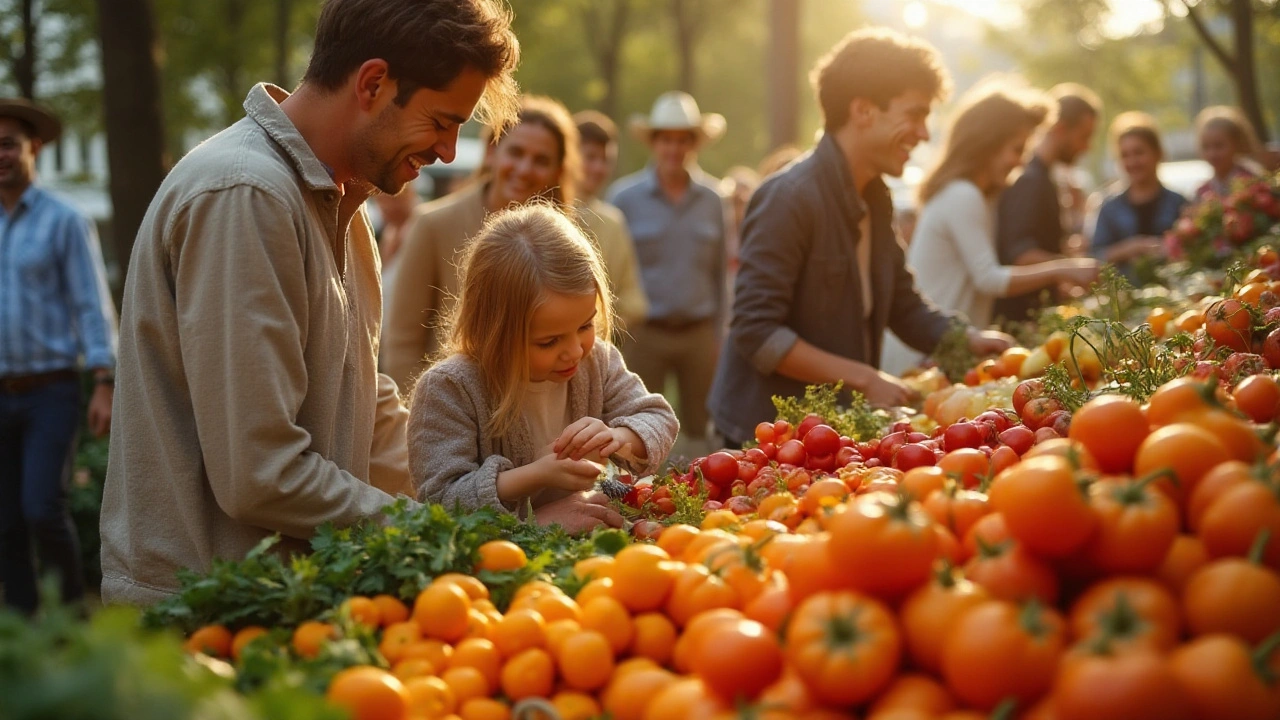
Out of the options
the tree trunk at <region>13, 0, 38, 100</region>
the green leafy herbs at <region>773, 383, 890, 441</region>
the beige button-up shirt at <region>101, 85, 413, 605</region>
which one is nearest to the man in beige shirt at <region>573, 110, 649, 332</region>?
the green leafy herbs at <region>773, 383, 890, 441</region>

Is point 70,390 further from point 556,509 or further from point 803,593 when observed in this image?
point 803,593

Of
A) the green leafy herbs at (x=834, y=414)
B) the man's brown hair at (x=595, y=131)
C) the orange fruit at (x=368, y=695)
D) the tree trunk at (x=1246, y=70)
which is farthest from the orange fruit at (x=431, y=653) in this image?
the tree trunk at (x=1246, y=70)

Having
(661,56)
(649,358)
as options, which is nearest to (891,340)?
(649,358)

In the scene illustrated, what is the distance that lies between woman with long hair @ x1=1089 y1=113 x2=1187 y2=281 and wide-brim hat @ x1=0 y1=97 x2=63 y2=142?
22.5 ft

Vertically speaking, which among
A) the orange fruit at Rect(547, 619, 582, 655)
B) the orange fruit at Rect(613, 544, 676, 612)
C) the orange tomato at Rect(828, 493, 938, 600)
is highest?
the orange tomato at Rect(828, 493, 938, 600)

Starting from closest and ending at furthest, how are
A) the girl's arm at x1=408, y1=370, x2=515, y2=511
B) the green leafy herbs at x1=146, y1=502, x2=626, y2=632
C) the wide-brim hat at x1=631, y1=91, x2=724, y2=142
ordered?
1. the green leafy herbs at x1=146, y1=502, x2=626, y2=632
2. the girl's arm at x1=408, y1=370, x2=515, y2=511
3. the wide-brim hat at x1=631, y1=91, x2=724, y2=142

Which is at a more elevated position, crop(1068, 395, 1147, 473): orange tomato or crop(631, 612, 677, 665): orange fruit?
crop(1068, 395, 1147, 473): orange tomato

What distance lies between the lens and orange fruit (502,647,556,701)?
2.00 metres

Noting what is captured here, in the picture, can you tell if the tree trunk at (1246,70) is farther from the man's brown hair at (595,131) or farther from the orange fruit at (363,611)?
the orange fruit at (363,611)

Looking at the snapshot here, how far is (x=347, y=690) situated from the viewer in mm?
1781

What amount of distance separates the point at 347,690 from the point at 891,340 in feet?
15.8

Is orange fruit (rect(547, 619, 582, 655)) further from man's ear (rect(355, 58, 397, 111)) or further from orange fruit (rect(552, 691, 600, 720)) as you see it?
man's ear (rect(355, 58, 397, 111))

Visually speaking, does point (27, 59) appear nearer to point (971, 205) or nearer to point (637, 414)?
point (971, 205)

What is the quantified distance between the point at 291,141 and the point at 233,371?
598mm
